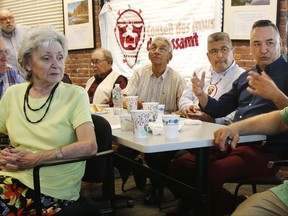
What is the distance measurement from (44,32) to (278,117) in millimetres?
1259

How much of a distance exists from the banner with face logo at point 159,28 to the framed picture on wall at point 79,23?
29 cm

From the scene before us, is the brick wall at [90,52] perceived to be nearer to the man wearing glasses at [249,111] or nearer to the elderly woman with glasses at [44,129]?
the man wearing glasses at [249,111]

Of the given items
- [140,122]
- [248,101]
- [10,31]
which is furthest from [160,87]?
[10,31]

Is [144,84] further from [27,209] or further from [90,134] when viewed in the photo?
[27,209]

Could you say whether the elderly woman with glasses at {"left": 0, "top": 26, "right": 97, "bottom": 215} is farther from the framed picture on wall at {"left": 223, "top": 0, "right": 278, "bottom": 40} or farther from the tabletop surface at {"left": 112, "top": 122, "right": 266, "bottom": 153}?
the framed picture on wall at {"left": 223, "top": 0, "right": 278, "bottom": 40}

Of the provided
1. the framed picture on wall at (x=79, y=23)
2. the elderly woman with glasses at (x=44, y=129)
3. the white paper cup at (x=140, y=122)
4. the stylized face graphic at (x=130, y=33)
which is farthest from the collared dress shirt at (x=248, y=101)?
the framed picture on wall at (x=79, y=23)

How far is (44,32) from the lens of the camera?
1759 millimetres

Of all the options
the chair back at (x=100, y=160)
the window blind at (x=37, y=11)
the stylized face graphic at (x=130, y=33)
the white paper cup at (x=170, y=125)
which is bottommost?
the chair back at (x=100, y=160)

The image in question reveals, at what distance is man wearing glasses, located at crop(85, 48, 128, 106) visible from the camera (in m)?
3.72

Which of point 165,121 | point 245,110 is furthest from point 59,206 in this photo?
point 245,110

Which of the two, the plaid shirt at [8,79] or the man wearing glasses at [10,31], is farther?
the man wearing glasses at [10,31]

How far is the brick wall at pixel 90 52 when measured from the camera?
321 centimetres

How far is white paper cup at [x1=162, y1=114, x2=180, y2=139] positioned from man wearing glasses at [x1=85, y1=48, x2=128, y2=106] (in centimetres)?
203

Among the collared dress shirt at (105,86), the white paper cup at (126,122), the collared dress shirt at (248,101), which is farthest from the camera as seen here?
the collared dress shirt at (105,86)
